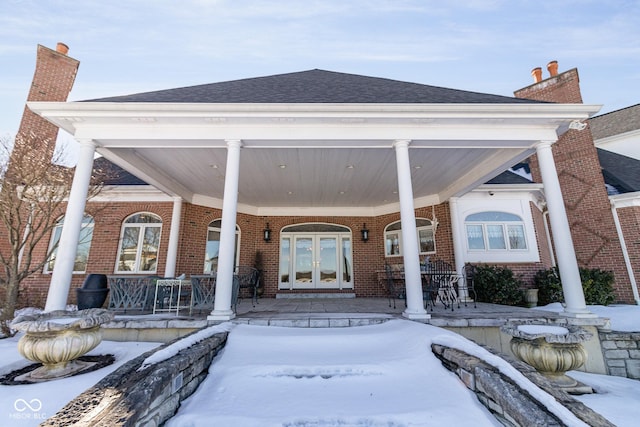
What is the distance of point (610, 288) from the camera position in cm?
691

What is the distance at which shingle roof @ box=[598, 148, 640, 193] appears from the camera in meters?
7.81

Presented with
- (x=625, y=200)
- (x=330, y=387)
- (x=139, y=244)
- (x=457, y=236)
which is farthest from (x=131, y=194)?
(x=625, y=200)

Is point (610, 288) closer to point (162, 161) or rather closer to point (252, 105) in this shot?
point (252, 105)

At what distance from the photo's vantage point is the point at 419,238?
8453 mm

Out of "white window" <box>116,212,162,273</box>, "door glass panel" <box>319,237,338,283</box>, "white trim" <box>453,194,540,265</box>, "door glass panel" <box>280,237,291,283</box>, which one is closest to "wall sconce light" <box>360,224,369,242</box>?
"door glass panel" <box>319,237,338,283</box>

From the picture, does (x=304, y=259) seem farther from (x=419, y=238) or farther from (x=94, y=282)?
(x=94, y=282)

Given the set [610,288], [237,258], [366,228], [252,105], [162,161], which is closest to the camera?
[252,105]

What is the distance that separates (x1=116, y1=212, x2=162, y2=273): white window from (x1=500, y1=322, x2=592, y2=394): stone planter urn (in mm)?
8330

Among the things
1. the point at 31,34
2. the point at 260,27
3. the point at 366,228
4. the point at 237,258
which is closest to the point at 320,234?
the point at 366,228

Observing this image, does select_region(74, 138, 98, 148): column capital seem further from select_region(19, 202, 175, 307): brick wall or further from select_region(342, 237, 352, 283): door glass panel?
select_region(342, 237, 352, 283): door glass panel

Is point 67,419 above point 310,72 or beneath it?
beneath

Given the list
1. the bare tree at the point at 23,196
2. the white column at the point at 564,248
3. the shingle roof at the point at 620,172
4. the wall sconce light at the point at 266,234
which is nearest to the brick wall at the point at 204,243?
the wall sconce light at the point at 266,234

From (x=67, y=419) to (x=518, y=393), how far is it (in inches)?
108

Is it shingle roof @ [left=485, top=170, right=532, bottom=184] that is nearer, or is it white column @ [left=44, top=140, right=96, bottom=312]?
white column @ [left=44, top=140, right=96, bottom=312]
